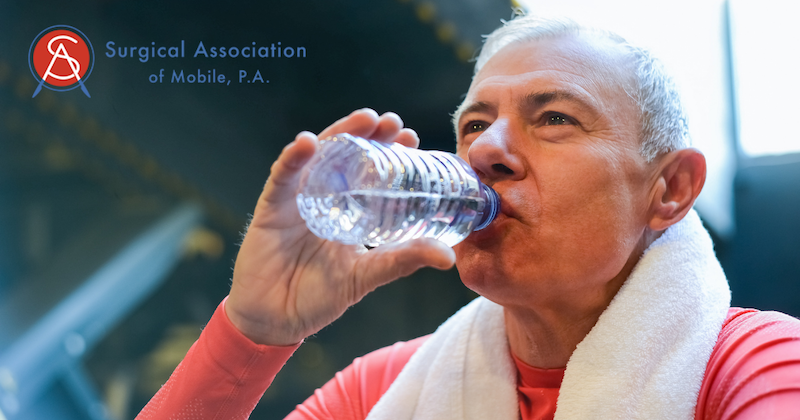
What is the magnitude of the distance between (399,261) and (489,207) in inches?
7.6

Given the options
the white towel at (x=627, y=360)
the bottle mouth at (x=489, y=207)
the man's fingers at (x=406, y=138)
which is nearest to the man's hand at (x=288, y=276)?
the man's fingers at (x=406, y=138)

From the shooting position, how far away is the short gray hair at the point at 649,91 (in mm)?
911

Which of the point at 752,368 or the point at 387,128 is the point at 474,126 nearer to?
the point at 387,128

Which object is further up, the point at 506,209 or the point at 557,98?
the point at 557,98

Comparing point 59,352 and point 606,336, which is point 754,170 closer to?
point 606,336

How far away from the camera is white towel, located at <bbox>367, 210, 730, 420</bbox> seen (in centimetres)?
80

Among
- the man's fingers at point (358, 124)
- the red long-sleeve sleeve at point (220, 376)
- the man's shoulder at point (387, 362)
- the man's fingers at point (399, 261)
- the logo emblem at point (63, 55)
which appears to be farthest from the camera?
the logo emblem at point (63, 55)

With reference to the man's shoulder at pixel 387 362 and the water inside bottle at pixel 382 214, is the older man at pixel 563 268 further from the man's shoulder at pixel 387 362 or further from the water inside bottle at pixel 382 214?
the man's shoulder at pixel 387 362

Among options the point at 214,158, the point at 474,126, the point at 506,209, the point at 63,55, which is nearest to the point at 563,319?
the point at 506,209

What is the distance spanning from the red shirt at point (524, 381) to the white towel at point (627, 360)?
0.10ft

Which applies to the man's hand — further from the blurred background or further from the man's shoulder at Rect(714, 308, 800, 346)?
the blurred background

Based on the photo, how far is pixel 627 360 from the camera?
0.83m

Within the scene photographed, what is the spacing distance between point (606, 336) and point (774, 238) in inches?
47.8

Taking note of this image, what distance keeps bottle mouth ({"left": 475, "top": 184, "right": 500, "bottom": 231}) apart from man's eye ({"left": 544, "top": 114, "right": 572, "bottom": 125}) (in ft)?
0.50
